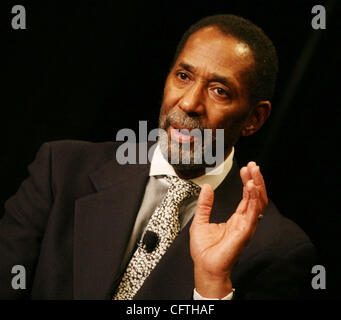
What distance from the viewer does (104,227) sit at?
1.55m

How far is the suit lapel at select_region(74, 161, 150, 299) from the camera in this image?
4.87 ft

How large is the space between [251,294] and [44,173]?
2.67ft

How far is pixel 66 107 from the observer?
2.05m

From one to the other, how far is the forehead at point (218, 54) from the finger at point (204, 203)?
43 centimetres

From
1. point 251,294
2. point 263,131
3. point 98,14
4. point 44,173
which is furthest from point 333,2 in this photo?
point 44,173

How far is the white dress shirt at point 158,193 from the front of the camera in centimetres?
156

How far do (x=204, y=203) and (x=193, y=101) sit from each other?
0.36m

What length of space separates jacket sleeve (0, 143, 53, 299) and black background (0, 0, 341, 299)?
415 mm

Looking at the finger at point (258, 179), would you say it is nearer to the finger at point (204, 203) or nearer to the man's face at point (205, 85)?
the finger at point (204, 203)

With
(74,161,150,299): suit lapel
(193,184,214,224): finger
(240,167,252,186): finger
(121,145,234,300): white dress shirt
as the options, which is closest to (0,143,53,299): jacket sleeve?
(74,161,150,299): suit lapel

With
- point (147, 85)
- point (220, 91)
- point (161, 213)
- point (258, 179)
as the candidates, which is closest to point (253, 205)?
point (258, 179)

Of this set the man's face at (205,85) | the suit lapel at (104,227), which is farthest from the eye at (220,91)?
the suit lapel at (104,227)

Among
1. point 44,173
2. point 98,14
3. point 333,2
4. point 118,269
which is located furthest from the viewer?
point 98,14

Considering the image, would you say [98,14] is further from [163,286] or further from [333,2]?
[163,286]
